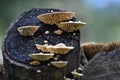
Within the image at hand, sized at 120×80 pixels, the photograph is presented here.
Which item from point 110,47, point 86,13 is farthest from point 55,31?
point 86,13

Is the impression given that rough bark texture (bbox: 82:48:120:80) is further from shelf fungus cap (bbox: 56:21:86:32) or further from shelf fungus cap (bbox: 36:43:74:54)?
shelf fungus cap (bbox: 56:21:86:32)

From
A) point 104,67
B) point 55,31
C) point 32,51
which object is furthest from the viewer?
point 55,31

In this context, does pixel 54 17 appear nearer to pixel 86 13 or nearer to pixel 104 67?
pixel 104 67

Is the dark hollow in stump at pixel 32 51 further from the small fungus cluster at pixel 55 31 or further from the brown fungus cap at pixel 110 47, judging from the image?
the brown fungus cap at pixel 110 47

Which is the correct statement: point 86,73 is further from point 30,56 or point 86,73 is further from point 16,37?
point 16,37

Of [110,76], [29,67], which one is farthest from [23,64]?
[110,76]

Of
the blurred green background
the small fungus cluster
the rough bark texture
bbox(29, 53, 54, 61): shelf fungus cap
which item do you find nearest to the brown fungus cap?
the rough bark texture
